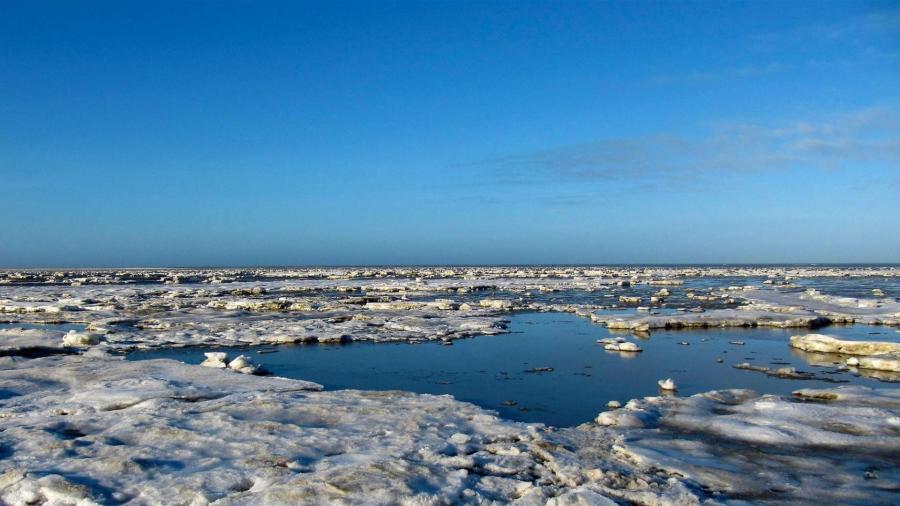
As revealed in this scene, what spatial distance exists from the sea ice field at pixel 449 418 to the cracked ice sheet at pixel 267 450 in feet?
0.11

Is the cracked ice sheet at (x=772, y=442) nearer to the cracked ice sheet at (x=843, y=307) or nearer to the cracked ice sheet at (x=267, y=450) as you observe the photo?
the cracked ice sheet at (x=267, y=450)

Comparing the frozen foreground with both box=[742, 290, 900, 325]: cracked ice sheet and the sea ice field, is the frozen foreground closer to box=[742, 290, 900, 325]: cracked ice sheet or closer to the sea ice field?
the sea ice field

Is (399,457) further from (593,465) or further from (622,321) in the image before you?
(622,321)

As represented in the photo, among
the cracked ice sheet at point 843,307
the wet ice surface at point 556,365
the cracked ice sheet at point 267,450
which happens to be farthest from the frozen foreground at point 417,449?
the cracked ice sheet at point 843,307

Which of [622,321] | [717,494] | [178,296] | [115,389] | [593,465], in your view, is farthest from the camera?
[178,296]

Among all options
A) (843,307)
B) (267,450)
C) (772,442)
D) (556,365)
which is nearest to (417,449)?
(267,450)

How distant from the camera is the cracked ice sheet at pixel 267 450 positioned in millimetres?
6000

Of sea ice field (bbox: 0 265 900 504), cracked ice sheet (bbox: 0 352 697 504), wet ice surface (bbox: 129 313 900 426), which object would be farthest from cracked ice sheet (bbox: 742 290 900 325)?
cracked ice sheet (bbox: 0 352 697 504)

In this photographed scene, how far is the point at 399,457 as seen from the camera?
280 inches

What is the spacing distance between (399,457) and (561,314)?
20449 millimetres

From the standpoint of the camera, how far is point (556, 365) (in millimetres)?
14906

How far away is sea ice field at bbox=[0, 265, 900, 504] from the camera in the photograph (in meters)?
6.25

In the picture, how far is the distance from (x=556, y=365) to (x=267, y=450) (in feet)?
29.3

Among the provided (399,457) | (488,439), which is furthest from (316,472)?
(488,439)
